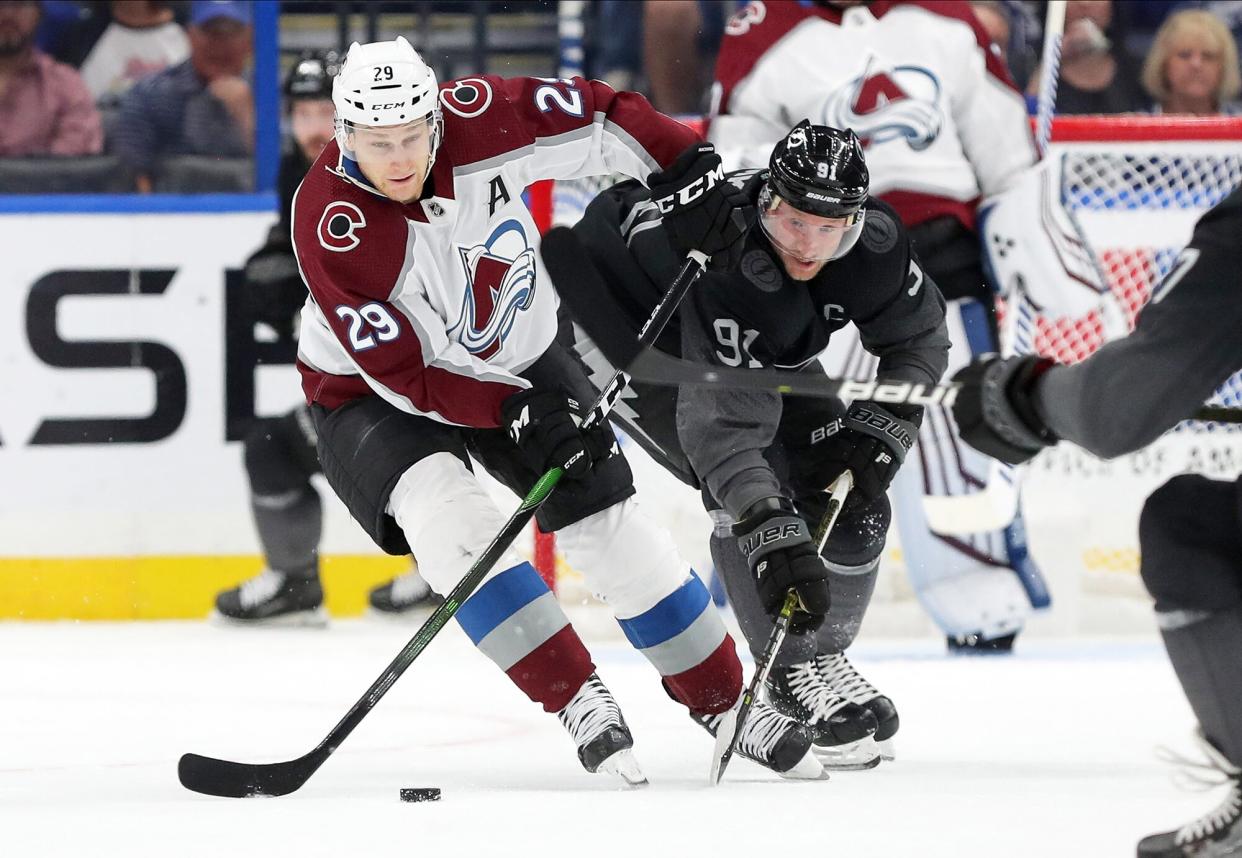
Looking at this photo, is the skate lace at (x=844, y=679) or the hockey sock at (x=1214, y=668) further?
the skate lace at (x=844, y=679)

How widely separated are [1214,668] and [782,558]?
0.86 meters

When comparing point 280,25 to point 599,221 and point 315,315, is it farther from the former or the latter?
point 315,315

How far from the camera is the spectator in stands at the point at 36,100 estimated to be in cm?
470

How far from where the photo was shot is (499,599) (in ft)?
8.63

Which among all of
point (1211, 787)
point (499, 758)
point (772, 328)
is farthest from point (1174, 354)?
point (499, 758)

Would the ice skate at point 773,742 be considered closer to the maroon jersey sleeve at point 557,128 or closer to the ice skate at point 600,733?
the ice skate at point 600,733

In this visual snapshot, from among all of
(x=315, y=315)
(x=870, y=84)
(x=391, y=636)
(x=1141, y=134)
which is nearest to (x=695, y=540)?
(x=391, y=636)

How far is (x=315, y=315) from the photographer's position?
2.90m

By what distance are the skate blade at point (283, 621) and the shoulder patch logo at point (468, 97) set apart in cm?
211

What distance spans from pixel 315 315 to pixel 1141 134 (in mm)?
2456

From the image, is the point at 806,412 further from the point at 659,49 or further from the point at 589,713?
the point at 659,49

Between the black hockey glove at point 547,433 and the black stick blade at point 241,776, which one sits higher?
the black hockey glove at point 547,433

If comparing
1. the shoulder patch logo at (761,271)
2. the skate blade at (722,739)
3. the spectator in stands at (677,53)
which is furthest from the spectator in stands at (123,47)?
the skate blade at (722,739)

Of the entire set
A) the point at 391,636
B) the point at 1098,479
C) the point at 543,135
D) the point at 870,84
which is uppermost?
the point at 543,135
